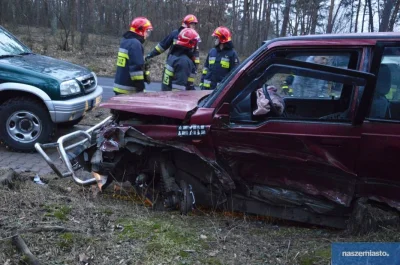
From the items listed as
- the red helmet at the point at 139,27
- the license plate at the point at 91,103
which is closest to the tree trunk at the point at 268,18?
the red helmet at the point at 139,27

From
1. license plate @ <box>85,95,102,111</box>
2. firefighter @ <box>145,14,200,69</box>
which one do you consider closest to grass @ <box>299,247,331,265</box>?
license plate @ <box>85,95,102,111</box>

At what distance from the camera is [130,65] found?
6.40m

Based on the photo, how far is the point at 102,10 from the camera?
25219 millimetres

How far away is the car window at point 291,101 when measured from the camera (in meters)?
3.81

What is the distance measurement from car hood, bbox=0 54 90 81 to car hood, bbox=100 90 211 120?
2.10 meters

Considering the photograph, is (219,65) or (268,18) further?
(268,18)

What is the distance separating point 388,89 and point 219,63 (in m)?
4.47

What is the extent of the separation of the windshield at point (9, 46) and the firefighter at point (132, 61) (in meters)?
1.71

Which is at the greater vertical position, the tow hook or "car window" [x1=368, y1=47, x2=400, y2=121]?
"car window" [x1=368, y1=47, x2=400, y2=121]

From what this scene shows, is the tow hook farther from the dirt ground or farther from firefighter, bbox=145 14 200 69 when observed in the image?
firefighter, bbox=145 14 200 69

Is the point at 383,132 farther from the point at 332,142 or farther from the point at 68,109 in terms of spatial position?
the point at 68,109

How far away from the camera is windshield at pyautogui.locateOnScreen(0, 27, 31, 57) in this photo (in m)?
6.61

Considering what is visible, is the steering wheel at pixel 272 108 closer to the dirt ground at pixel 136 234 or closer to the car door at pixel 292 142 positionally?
the car door at pixel 292 142

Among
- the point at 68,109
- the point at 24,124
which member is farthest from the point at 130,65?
the point at 24,124
